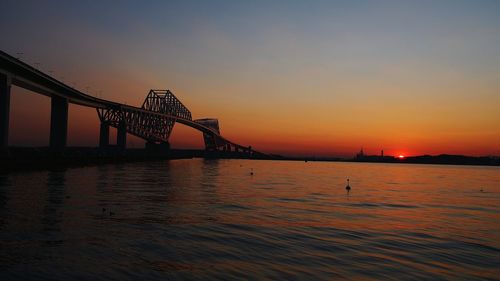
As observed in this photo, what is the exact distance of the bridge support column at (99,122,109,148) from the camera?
115331mm

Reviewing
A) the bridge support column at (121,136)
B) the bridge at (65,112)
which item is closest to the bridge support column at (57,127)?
the bridge at (65,112)

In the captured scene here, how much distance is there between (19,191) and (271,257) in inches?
818

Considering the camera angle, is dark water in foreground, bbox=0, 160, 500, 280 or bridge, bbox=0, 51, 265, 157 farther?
bridge, bbox=0, 51, 265, 157

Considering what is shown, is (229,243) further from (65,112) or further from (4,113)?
(65,112)

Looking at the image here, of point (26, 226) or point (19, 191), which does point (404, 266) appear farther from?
point (19, 191)

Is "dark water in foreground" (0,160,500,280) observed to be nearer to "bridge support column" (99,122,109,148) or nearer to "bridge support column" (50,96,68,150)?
"bridge support column" (50,96,68,150)

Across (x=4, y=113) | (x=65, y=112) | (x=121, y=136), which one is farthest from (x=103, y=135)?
(x=4, y=113)

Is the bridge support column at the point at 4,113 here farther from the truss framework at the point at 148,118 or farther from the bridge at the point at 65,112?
the truss framework at the point at 148,118

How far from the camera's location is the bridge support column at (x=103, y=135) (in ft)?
378

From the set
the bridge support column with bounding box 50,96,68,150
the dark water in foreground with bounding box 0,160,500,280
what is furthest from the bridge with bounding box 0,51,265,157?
the dark water in foreground with bounding box 0,160,500,280

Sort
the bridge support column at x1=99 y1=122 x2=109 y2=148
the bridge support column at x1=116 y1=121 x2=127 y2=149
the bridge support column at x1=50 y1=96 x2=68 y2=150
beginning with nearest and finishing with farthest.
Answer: the bridge support column at x1=50 y1=96 x2=68 y2=150
the bridge support column at x1=99 y1=122 x2=109 y2=148
the bridge support column at x1=116 y1=121 x2=127 y2=149

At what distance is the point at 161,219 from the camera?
18.8 meters

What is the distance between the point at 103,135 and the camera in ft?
380

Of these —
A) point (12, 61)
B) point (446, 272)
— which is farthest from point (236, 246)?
point (12, 61)
